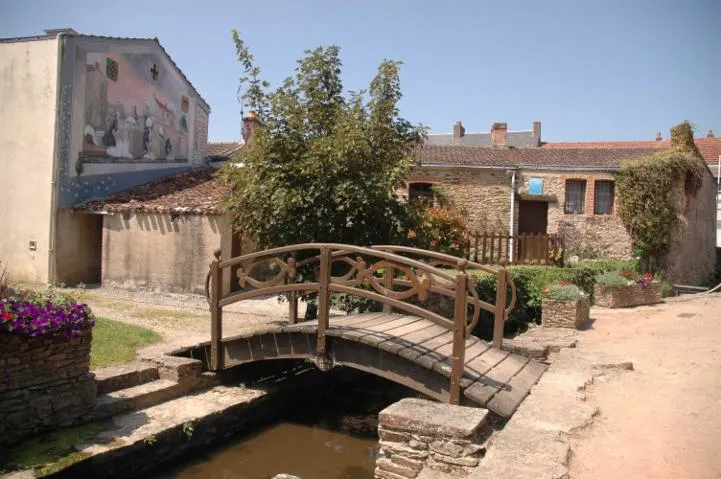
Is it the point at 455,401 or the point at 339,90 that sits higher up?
the point at 339,90

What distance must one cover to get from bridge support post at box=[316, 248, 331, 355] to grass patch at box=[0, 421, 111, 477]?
8.16 feet

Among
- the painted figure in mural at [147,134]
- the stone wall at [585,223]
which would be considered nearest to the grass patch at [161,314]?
the painted figure in mural at [147,134]

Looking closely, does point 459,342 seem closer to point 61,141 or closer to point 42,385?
point 42,385

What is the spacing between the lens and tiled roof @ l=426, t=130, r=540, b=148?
109 ft

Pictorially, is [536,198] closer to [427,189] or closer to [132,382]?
[427,189]

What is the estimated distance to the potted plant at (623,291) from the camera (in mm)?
12977

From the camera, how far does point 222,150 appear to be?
22.5 metres

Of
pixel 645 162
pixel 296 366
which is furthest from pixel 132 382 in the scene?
pixel 645 162

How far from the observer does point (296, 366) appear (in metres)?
9.15

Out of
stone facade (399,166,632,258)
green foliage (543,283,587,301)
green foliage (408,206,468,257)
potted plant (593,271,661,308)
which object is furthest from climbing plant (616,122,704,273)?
green foliage (543,283,587,301)

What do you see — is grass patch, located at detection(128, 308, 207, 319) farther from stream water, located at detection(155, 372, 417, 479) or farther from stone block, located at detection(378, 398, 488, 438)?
stone block, located at detection(378, 398, 488, 438)

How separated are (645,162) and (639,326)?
355 inches

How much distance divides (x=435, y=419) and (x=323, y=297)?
2189mm

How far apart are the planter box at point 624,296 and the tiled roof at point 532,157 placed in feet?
20.6
